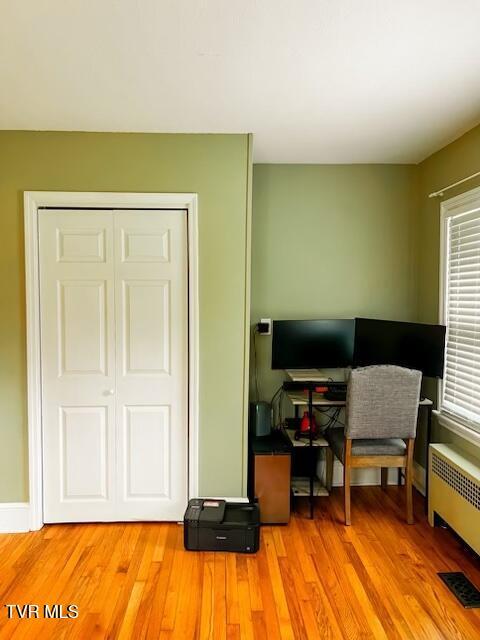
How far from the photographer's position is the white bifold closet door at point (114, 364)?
2.72m

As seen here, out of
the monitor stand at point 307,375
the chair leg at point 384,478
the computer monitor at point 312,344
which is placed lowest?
the chair leg at point 384,478

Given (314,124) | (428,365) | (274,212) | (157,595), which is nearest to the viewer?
(157,595)

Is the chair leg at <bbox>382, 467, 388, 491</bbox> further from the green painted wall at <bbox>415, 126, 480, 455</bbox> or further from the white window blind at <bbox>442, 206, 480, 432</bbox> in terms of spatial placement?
the white window blind at <bbox>442, 206, 480, 432</bbox>

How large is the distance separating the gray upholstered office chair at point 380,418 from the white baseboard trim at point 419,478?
1.64ft

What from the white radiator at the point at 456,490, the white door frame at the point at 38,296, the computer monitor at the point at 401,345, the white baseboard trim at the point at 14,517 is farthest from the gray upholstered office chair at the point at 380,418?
the white baseboard trim at the point at 14,517

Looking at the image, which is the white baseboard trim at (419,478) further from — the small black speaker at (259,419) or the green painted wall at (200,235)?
the green painted wall at (200,235)

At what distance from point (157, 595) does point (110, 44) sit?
257cm

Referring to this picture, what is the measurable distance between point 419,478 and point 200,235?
8.21 ft

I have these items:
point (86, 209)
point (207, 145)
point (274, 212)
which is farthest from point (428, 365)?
point (86, 209)

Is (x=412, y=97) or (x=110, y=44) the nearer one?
(x=110, y=44)

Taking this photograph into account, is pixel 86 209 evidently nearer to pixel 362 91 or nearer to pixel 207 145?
pixel 207 145

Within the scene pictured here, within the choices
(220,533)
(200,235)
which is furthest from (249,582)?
(200,235)

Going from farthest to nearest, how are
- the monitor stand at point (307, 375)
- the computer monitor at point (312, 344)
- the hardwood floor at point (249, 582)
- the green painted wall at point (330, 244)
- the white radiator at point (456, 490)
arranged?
the green painted wall at point (330, 244) → the computer monitor at point (312, 344) → the monitor stand at point (307, 375) → the white radiator at point (456, 490) → the hardwood floor at point (249, 582)

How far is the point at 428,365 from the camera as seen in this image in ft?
9.43
